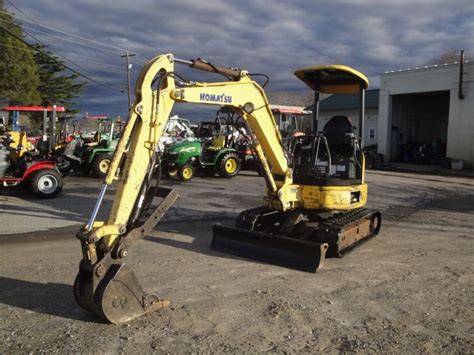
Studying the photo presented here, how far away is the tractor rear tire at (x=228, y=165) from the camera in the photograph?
16.7 metres

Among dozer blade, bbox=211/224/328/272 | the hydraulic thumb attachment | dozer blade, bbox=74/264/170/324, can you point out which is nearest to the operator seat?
dozer blade, bbox=211/224/328/272

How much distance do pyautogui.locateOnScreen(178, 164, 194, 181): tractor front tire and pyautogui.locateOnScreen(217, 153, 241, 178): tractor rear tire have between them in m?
1.12

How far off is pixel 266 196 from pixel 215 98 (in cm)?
218

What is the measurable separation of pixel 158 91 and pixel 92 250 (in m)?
1.77

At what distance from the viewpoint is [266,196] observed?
A: 24.6 ft

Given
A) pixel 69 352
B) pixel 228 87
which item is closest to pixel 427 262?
pixel 228 87

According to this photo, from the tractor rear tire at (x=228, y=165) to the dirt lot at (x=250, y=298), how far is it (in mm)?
7442

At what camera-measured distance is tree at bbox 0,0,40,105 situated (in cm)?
3816

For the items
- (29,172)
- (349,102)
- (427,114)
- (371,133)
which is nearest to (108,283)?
(29,172)

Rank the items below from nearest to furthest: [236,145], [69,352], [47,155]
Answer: [69,352], [47,155], [236,145]

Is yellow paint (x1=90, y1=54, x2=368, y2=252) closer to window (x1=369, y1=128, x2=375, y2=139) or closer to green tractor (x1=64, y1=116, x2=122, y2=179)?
green tractor (x1=64, y1=116, x2=122, y2=179)

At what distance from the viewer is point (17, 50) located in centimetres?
3922

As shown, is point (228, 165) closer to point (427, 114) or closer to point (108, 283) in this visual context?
point (108, 283)

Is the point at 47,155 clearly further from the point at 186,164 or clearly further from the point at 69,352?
the point at 69,352
